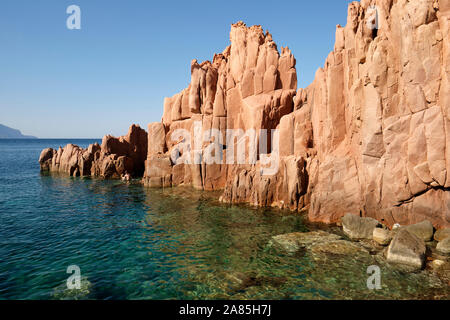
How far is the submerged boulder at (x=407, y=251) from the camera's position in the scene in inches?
595

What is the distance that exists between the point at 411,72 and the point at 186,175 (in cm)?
3085

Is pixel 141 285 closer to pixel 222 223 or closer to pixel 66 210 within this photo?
pixel 222 223

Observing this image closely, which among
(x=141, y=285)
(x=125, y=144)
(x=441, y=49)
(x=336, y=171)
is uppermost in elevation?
(x=441, y=49)

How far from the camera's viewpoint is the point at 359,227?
65.6 feet

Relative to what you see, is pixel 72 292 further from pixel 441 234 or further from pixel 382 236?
pixel 441 234

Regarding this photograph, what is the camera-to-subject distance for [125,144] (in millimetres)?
59094

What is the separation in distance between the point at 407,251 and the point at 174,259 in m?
13.5

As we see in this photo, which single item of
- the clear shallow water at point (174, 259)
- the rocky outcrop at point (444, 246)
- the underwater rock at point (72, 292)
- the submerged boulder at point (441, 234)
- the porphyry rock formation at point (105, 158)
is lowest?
the underwater rock at point (72, 292)

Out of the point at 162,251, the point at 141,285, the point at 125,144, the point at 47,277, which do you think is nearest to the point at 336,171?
the point at 162,251

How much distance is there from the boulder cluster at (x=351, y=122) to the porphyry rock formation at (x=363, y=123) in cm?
7

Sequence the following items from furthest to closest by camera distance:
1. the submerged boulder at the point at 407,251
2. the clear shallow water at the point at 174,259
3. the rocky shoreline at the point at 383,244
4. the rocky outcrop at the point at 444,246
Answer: the rocky outcrop at the point at 444,246 < the rocky shoreline at the point at 383,244 < the submerged boulder at the point at 407,251 < the clear shallow water at the point at 174,259

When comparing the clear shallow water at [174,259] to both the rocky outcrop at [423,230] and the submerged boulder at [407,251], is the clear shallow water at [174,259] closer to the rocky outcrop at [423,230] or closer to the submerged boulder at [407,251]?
the submerged boulder at [407,251]

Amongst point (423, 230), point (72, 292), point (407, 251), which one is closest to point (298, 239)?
point (407, 251)

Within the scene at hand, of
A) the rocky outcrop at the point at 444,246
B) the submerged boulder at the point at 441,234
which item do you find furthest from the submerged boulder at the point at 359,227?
the rocky outcrop at the point at 444,246
